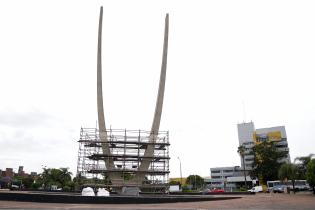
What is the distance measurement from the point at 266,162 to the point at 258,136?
34.5 meters

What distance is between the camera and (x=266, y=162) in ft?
226

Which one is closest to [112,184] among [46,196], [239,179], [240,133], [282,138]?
[46,196]

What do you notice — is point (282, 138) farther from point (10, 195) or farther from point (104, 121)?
point (10, 195)

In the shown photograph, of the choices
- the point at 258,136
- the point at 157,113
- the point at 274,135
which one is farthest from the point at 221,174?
the point at 157,113

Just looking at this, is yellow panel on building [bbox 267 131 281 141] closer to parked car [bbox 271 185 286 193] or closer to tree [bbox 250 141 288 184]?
tree [bbox 250 141 288 184]

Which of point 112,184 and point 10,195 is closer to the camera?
point 10,195

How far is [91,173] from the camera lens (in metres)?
29.3

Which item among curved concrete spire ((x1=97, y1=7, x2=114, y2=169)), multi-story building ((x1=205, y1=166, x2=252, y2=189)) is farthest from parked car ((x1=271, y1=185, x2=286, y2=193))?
multi-story building ((x1=205, y1=166, x2=252, y2=189))

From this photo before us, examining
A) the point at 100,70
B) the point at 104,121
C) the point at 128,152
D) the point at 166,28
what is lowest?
the point at 128,152

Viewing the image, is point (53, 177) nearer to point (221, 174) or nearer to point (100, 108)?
point (100, 108)

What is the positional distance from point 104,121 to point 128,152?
427 cm

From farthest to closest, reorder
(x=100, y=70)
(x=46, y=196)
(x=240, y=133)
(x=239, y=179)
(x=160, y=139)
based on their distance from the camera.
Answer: (x=240, y=133) < (x=239, y=179) < (x=100, y=70) < (x=160, y=139) < (x=46, y=196)

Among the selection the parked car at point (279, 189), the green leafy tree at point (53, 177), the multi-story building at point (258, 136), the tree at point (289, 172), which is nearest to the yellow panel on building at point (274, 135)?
the multi-story building at point (258, 136)

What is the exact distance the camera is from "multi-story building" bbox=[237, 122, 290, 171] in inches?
3866
